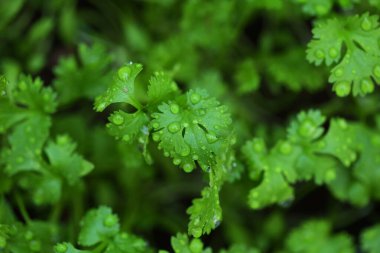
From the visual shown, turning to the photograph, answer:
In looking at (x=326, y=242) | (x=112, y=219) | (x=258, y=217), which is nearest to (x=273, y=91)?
(x=258, y=217)

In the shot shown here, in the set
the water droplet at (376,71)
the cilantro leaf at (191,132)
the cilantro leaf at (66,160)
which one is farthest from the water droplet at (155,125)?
the water droplet at (376,71)

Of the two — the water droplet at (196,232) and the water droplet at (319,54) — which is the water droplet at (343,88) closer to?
the water droplet at (319,54)

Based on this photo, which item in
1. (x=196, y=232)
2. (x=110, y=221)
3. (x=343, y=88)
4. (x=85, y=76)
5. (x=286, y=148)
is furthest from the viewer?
(x=85, y=76)

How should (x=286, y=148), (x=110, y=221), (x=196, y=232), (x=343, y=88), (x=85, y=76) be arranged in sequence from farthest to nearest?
(x=85, y=76) → (x=286, y=148) → (x=110, y=221) → (x=343, y=88) → (x=196, y=232)

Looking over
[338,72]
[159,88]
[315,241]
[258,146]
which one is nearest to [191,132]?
[159,88]

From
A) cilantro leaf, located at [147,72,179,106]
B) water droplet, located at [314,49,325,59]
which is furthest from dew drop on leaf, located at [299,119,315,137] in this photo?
cilantro leaf, located at [147,72,179,106]

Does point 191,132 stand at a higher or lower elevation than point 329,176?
higher

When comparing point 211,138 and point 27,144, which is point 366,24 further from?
point 27,144

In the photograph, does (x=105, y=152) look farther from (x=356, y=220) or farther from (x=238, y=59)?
(x=356, y=220)
